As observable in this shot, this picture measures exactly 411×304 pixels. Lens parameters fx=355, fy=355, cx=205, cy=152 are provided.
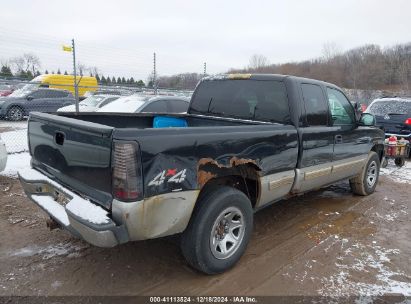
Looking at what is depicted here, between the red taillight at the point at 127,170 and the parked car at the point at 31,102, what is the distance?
14.5m

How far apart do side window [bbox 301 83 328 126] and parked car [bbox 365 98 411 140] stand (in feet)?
19.6

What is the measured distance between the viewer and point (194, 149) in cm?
292

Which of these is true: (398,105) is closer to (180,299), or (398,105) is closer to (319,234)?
(319,234)

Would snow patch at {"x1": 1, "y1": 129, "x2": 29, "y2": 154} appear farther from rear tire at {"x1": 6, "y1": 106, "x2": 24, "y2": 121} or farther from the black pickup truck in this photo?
the black pickup truck

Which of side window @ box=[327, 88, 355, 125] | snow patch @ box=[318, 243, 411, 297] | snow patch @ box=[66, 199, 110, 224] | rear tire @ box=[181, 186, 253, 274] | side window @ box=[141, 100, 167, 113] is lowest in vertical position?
snow patch @ box=[318, 243, 411, 297]

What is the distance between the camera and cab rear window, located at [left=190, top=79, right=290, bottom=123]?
4250mm

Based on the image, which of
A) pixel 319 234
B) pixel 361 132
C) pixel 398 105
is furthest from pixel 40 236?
pixel 398 105

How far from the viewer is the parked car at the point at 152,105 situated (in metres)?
9.37

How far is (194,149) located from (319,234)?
2375mm

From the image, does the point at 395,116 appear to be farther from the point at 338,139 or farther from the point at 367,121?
the point at 338,139

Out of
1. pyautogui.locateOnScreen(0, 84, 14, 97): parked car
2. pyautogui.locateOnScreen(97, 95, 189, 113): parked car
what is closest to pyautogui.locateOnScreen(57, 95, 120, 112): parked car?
pyautogui.locateOnScreen(97, 95, 189, 113): parked car

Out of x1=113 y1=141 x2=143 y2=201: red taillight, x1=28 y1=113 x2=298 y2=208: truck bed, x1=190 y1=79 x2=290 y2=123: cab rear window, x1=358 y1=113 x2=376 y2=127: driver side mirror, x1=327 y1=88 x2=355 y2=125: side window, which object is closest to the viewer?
x1=113 y1=141 x2=143 y2=201: red taillight

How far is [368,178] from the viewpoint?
20.2 ft

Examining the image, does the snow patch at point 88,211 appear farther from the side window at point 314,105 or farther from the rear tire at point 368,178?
the rear tire at point 368,178
